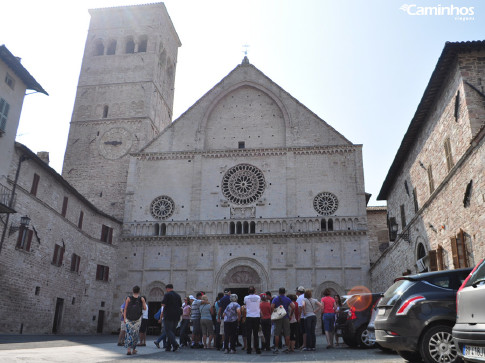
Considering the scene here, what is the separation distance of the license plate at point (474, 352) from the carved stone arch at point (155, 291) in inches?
943

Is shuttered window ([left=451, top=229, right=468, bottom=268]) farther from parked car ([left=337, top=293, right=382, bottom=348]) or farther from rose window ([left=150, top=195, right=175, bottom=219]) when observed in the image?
rose window ([left=150, top=195, right=175, bottom=219])

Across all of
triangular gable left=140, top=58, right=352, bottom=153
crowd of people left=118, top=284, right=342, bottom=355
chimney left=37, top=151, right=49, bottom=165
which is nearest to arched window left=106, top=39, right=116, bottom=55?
triangular gable left=140, top=58, right=352, bottom=153

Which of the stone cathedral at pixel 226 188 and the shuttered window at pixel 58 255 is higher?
the stone cathedral at pixel 226 188

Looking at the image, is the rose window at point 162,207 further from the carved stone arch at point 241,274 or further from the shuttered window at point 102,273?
the carved stone arch at point 241,274

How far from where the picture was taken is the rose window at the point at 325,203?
90.6 feet

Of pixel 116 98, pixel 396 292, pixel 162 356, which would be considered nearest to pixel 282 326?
pixel 162 356

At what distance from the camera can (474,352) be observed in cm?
487

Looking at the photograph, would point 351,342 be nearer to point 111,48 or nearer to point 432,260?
point 432,260

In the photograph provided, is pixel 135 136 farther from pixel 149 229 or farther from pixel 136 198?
→ pixel 149 229

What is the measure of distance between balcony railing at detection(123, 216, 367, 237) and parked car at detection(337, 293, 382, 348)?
15.2m

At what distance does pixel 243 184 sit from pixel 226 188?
3.90 ft

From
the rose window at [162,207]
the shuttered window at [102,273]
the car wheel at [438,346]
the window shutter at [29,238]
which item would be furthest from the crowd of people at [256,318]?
the rose window at [162,207]

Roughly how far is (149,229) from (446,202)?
1957cm

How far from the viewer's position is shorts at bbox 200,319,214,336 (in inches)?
503
